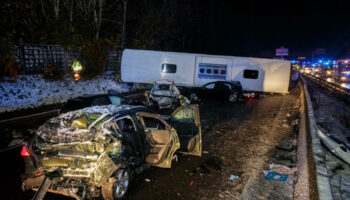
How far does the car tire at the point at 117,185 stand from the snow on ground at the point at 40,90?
9.49 meters

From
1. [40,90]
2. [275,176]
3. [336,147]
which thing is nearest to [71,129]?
[275,176]

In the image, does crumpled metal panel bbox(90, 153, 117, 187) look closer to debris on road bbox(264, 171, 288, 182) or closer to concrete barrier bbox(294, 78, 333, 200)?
concrete barrier bbox(294, 78, 333, 200)

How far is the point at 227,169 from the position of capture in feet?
19.0

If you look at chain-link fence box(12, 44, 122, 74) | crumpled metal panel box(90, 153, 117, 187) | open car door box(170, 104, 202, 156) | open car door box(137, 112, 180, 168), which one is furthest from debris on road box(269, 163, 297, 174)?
chain-link fence box(12, 44, 122, 74)

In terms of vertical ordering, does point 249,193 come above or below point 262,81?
below

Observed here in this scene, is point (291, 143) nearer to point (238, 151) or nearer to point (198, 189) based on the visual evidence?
point (238, 151)

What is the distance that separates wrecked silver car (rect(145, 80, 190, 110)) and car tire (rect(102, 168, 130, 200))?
7.91m

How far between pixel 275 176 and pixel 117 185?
344cm

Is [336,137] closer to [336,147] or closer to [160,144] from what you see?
[336,147]

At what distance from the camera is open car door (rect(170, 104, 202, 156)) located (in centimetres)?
591

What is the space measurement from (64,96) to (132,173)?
11.4 metres

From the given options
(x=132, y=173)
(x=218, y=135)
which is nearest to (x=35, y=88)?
(x=218, y=135)

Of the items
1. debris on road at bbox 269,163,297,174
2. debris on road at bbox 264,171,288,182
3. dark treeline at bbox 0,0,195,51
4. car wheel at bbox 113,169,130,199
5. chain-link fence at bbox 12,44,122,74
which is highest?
dark treeline at bbox 0,0,195,51

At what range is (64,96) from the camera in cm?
1434
